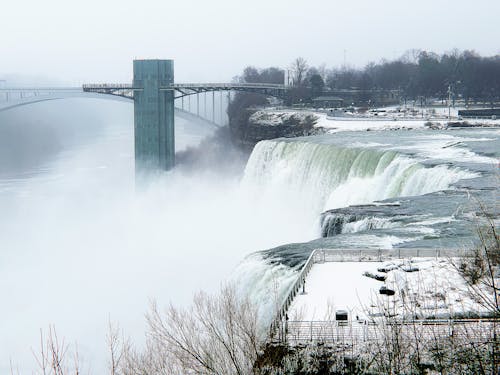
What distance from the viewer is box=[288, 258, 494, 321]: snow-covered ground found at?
10594mm

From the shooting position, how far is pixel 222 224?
30.1 meters

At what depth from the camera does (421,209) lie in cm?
1805

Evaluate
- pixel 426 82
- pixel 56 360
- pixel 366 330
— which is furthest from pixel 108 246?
pixel 426 82

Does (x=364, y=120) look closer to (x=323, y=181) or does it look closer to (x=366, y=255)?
(x=323, y=181)

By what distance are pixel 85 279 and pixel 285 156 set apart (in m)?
9.45

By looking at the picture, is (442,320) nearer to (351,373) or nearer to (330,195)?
(351,373)

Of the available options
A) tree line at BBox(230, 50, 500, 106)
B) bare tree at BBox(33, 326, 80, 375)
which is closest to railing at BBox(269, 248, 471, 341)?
bare tree at BBox(33, 326, 80, 375)

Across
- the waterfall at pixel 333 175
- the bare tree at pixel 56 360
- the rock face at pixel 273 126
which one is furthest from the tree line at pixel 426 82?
the bare tree at pixel 56 360

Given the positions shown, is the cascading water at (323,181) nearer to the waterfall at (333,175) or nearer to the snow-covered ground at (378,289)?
the waterfall at (333,175)

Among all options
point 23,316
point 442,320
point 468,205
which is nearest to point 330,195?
point 468,205

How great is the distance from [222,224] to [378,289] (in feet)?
60.4

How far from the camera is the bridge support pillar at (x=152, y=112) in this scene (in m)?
45.7

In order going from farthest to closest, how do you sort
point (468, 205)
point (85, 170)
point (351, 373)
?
point (85, 170) < point (468, 205) < point (351, 373)

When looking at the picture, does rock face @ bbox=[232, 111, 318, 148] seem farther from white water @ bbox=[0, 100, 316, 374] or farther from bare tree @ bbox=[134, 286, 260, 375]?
bare tree @ bbox=[134, 286, 260, 375]
